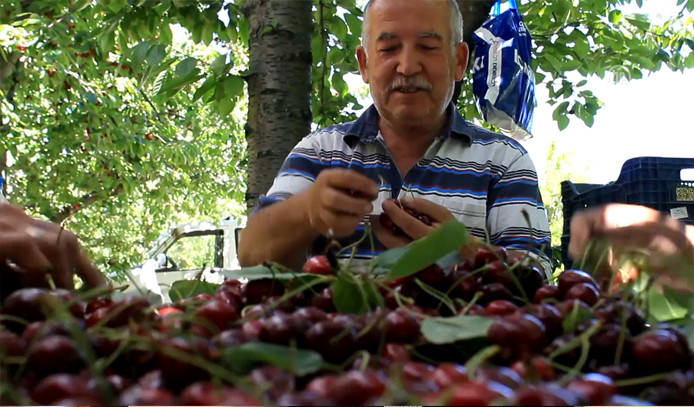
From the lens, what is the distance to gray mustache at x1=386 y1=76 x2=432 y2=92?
6.44 ft

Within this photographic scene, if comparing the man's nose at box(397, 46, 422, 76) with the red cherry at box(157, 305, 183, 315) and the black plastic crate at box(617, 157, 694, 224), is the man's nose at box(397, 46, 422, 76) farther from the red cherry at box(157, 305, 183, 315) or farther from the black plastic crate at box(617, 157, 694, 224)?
the black plastic crate at box(617, 157, 694, 224)

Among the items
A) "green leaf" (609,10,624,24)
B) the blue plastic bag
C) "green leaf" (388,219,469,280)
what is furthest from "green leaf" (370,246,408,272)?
"green leaf" (609,10,624,24)

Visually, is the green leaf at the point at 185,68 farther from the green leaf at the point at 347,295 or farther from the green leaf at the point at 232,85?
the green leaf at the point at 347,295

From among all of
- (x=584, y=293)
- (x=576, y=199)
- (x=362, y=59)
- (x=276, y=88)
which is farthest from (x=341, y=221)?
(x=576, y=199)

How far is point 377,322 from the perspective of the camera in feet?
1.97

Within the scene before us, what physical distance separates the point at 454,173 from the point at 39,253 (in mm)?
1352

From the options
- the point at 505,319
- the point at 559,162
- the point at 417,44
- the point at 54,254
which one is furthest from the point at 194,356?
the point at 559,162

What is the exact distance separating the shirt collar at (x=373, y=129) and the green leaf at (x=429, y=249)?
1355 millimetres

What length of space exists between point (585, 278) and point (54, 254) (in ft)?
2.40

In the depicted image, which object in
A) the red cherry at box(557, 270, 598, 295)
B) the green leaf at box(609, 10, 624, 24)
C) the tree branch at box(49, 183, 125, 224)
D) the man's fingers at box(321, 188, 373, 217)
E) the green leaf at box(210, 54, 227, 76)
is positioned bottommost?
the tree branch at box(49, 183, 125, 224)

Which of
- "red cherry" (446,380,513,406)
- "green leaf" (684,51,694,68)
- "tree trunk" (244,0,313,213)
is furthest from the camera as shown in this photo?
"green leaf" (684,51,694,68)

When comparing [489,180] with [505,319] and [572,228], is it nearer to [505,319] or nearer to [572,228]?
[572,228]

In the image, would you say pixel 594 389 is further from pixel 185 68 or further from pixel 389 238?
pixel 185 68

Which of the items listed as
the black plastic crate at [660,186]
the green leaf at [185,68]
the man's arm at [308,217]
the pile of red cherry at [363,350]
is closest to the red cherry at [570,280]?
the pile of red cherry at [363,350]
